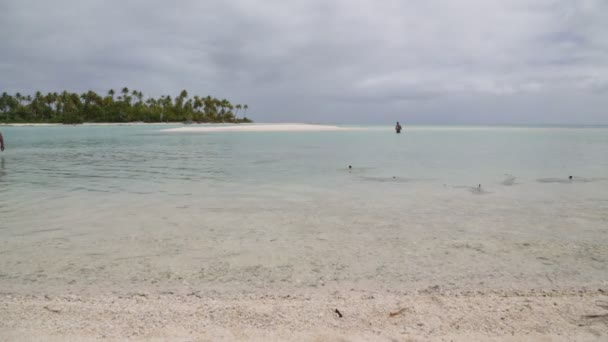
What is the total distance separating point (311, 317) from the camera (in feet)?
13.0

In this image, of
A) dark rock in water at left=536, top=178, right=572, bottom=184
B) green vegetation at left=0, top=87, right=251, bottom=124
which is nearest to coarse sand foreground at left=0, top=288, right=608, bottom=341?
dark rock in water at left=536, top=178, right=572, bottom=184

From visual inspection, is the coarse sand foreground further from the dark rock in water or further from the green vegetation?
the green vegetation

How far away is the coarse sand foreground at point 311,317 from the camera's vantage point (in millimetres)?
3605

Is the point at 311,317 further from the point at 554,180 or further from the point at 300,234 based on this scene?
the point at 554,180

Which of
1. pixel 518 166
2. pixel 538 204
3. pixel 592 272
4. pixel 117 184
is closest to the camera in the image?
pixel 592 272

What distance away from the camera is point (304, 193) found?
11.9 metres

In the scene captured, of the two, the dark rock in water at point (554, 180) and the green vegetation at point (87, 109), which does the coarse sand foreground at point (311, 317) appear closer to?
the dark rock in water at point (554, 180)

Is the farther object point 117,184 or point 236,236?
point 117,184

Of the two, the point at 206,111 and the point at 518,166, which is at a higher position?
the point at 206,111

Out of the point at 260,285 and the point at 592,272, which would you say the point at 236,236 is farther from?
the point at 592,272

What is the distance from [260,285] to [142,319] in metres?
1.48

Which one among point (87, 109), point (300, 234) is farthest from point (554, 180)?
point (87, 109)

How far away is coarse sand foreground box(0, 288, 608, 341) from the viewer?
361 centimetres

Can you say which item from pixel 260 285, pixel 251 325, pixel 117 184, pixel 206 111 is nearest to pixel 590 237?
pixel 260 285
